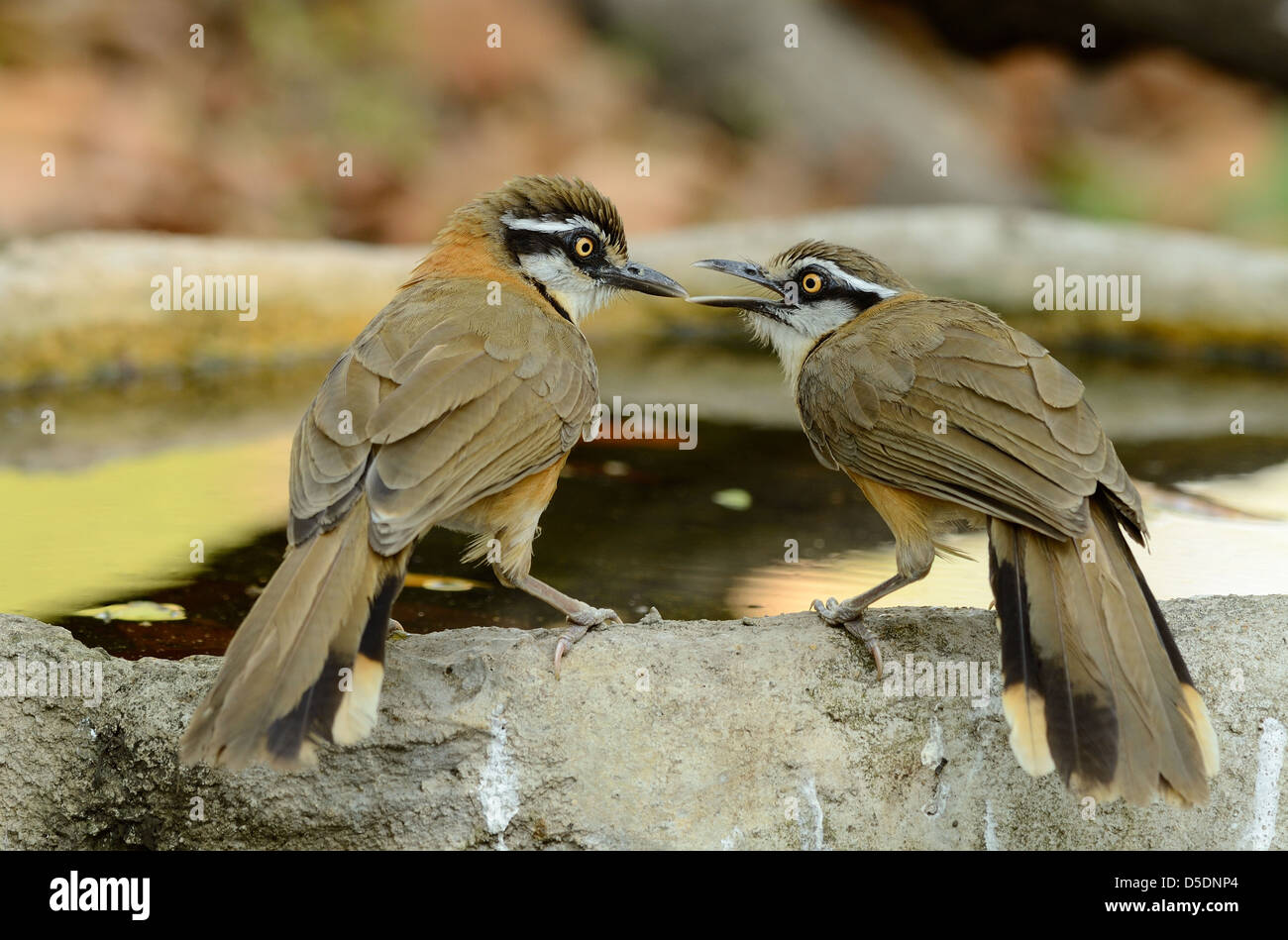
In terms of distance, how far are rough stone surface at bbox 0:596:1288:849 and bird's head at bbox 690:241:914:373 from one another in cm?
174

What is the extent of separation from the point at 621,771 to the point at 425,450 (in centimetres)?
103

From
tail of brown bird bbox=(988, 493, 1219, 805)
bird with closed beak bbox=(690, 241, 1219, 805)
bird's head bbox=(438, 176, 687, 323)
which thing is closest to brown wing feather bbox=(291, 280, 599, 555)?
bird's head bbox=(438, 176, 687, 323)

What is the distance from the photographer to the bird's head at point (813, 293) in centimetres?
547

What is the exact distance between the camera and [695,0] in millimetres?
15805

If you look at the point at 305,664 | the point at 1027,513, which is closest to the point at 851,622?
the point at 1027,513

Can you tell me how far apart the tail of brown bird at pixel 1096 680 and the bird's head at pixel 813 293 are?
5.25ft

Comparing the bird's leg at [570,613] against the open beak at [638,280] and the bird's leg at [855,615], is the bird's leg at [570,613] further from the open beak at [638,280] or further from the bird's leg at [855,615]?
the open beak at [638,280]

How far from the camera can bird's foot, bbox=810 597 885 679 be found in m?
4.18

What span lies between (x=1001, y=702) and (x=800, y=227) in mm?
6927

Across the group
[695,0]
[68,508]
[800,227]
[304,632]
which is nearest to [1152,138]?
[695,0]

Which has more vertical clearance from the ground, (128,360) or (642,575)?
(128,360)

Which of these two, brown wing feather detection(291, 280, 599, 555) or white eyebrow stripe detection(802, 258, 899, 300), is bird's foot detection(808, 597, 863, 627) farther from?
white eyebrow stripe detection(802, 258, 899, 300)

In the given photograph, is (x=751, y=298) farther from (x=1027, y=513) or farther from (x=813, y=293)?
(x=1027, y=513)

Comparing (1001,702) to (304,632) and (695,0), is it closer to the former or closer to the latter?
(304,632)
